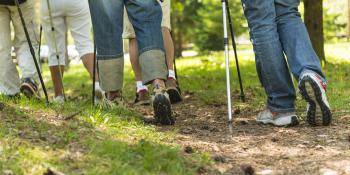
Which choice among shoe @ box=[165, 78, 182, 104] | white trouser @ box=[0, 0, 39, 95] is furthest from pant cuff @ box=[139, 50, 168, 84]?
white trouser @ box=[0, 0, 39, 95]

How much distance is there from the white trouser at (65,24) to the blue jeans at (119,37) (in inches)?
64.1

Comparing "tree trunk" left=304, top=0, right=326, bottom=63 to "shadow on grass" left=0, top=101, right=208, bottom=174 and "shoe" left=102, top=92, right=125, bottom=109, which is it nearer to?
"shoe" left=102, top=92, right=125, bottom=109

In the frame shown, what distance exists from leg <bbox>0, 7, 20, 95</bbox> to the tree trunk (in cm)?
573

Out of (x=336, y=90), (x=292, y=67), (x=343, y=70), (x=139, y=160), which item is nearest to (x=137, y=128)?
(x=139, y=160)

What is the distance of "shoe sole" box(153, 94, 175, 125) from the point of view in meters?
4.29

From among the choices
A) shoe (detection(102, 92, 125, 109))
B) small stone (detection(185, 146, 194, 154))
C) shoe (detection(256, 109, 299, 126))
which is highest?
small stone (detection(185, 146, 194, 154))

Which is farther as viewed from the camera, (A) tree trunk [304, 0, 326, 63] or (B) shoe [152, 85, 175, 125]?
(A) tree trunk [304, 0, 326, 63]

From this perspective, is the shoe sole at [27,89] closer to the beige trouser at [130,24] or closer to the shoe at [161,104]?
the beige trouser at [130,24]

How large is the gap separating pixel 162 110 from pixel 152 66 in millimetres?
366

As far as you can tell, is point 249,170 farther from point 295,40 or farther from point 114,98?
point 114,98

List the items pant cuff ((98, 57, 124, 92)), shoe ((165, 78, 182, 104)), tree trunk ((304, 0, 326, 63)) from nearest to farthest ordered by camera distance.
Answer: pant cuff ((98, 57, 124, 92))
shoe ((165, 78, 182, 104))
tree trunk ((304, 0, 326, 63))

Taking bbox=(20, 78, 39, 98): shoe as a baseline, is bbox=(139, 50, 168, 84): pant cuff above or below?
above

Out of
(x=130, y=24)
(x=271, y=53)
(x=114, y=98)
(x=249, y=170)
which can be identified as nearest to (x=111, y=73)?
(x=114, y=98)

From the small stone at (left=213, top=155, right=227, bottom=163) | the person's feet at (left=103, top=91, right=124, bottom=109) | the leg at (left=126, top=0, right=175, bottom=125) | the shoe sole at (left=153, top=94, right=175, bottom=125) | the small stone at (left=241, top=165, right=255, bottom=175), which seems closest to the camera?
the small stone at (left=241, top=165, right=255, bottom=175)
